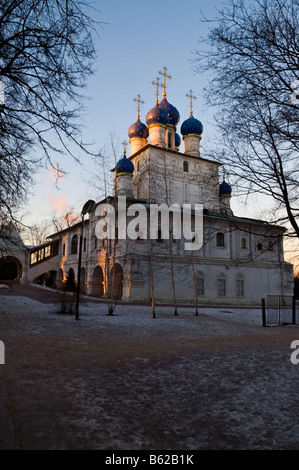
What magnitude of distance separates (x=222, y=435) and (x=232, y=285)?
26.8 meters

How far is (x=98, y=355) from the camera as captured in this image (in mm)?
6391

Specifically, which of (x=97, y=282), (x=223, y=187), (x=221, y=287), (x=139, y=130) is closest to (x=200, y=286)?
(x=221, y=287)

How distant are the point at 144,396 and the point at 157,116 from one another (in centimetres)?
3087

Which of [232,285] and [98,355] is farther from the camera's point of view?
[232,285]

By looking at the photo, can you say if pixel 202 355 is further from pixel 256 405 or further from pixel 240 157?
pixel 240 157

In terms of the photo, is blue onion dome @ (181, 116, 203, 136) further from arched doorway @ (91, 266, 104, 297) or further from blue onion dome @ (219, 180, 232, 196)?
blue onion dome @ (219, 180, 232, 196)

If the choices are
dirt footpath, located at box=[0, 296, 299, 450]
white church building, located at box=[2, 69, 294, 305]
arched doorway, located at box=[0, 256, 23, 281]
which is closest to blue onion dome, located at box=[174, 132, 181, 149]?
white church building, located at box=[2, 69, 294, 305]

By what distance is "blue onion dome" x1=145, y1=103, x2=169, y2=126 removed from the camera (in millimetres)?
31938

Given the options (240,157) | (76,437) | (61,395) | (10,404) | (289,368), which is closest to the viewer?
(76,437)

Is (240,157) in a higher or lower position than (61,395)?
higher

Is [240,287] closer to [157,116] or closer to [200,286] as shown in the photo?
[200,286]
